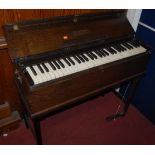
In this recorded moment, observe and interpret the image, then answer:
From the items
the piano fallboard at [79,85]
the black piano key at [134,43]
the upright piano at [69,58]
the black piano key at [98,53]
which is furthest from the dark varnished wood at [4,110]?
the black piano key at [134,43]

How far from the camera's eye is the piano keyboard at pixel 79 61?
4.33 ft

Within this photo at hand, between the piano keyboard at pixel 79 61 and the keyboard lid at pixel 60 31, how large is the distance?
11cm

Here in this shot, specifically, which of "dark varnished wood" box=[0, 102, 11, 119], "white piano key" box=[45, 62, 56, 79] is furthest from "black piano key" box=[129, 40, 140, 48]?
"dark varnished wood" box=[0, 102, 11, 119]

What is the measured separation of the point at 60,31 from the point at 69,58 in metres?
0.26

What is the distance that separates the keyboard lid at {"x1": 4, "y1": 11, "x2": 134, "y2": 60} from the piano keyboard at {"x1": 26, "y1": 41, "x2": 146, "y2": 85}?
4.3 inches

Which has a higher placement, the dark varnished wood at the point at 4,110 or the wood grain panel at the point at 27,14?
the wood grain panel at the point at 27,14

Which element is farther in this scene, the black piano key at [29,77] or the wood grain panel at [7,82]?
the wood grain panel at [7,82]

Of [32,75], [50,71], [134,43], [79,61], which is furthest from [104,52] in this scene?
[32,75]

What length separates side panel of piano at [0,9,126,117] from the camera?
1.43 meters

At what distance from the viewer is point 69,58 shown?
1519mm

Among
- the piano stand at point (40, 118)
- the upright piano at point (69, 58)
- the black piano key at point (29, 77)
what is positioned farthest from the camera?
the piano stand at point (40, 118)

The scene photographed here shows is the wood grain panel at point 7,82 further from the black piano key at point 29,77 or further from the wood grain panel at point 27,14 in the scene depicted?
the black piano key at point 29,77

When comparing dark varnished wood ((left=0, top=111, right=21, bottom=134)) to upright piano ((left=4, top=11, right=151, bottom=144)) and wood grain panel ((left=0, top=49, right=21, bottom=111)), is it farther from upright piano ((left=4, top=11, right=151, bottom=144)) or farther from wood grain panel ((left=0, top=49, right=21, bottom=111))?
upright piano ((left=4, top=11, right=151, bottom=144))

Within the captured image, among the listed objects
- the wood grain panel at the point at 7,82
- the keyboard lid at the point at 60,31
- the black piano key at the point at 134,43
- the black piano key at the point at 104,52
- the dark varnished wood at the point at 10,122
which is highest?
the keyboard lid at the point at 60,31
